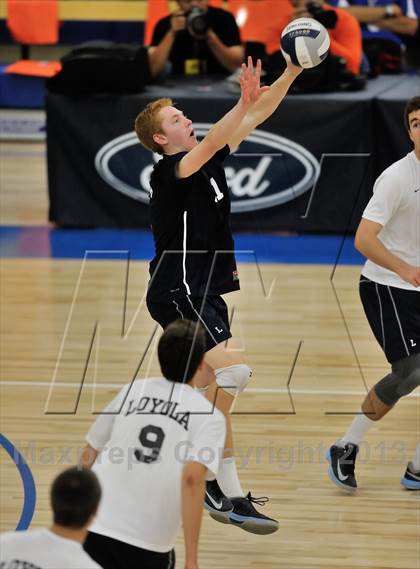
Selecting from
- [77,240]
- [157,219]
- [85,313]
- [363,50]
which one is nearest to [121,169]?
[77,240]

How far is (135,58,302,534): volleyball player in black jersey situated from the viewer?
5219mm

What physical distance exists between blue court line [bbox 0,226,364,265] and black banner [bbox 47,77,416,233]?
0.41 feet

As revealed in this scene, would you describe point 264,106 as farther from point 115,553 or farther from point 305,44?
point 115,553

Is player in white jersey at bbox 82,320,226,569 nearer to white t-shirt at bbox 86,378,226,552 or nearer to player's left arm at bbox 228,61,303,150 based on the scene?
white t-shirt at bbox 86,378,226,552

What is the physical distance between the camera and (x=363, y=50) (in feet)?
42.0

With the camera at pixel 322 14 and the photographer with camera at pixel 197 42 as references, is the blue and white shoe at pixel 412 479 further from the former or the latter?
the photographer with camera at pixel 197 42

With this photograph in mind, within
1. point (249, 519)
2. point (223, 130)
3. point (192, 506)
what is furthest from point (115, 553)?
point (223, 130)

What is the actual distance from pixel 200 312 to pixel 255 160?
18.8 feet

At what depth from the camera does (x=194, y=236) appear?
5.30 m

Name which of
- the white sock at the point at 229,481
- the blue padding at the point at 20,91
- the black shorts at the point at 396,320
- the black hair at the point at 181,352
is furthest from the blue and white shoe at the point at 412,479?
the blue padding at the point at 20,91

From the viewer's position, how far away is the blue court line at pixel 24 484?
5.39 m

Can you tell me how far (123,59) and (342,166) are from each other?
2.29 metres

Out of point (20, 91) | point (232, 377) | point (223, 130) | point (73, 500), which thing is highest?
point (223, 130)

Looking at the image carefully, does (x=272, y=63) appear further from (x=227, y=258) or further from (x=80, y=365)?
(x=227, y=258)
